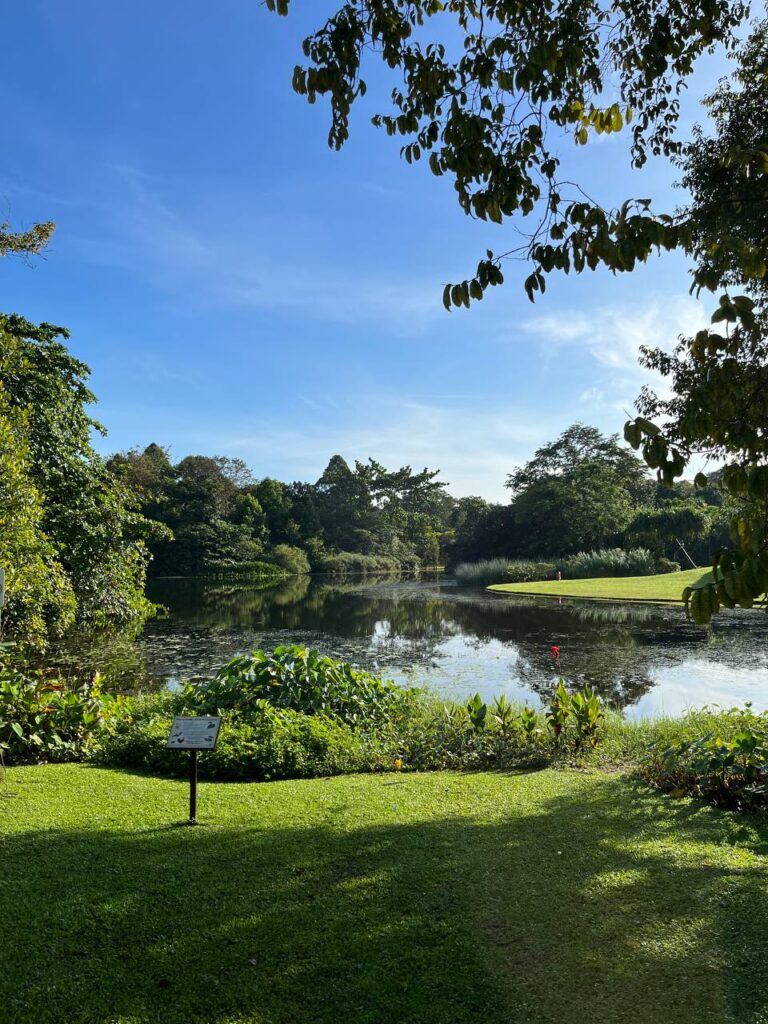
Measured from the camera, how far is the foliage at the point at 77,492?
14.8 meters

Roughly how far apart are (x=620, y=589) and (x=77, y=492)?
20728mm

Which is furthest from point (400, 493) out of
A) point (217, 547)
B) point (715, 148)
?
point (715, 148)

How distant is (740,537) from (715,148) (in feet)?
28.5

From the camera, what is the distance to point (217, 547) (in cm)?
4828

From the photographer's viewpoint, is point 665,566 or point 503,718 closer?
point 503,718

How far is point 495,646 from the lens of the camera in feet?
49.2

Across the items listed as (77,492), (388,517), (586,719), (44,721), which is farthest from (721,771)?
(388,517)

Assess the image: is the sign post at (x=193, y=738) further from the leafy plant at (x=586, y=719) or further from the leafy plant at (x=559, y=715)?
the leafy plant at (x=586, y=719)

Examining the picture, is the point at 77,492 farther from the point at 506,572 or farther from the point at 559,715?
the point at 506,572

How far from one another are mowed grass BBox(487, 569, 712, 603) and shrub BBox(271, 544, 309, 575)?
24.2 meters

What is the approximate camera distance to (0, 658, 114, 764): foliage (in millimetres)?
5609

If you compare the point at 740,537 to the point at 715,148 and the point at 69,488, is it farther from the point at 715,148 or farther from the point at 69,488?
the point at 69,488

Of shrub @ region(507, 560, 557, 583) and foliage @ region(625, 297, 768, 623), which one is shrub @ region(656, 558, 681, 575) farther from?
foliage @ region(625, 297, 768, 623)

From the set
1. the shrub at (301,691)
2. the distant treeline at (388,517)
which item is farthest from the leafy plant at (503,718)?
the distant treeline at (388,517)
